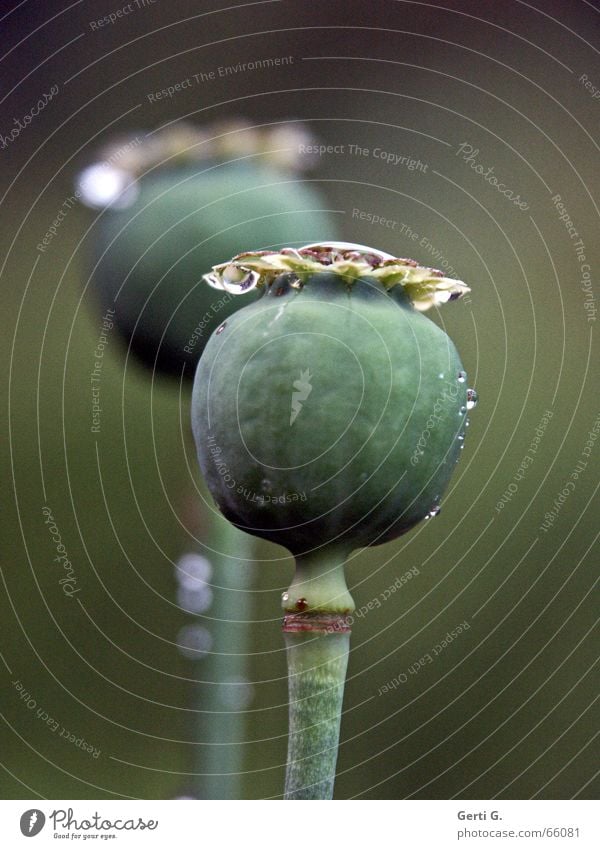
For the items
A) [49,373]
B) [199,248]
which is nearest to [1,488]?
[49,373]

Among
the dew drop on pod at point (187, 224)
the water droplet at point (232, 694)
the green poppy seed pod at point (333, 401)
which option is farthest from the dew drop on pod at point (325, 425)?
the water droplet at point (232, 694)

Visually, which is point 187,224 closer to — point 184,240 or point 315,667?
point 184,240

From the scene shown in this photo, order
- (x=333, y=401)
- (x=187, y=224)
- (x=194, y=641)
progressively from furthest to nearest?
(x=194, y=641)
(x=187, y=224)
(x=333, y=401)

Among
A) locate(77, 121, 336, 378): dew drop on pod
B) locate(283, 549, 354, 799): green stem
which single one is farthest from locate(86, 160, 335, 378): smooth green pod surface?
locate(283, 549, 354, 799): green stem

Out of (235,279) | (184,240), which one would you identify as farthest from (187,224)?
(235,279)

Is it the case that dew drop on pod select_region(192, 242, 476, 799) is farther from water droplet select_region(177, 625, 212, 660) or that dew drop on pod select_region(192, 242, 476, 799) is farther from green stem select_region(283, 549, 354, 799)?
water droplet select_region(177, 625, 212, 660)

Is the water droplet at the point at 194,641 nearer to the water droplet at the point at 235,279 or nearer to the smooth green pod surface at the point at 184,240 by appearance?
the smooth green pod surface at the point at 184,240

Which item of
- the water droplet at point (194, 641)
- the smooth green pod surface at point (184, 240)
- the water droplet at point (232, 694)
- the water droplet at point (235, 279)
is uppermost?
the smooth green pod surface at point (184, 240)

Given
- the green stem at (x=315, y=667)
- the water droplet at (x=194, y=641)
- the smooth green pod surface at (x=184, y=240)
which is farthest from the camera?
the water droplet at (x=194, y=641)
